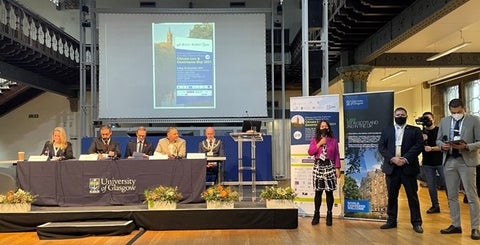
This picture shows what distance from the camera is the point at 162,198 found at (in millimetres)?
6039

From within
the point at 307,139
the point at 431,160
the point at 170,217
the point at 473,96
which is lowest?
the point at 170,217

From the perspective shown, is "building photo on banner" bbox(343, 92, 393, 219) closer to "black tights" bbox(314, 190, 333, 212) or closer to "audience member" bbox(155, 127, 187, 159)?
"black tights" bbox(314, 190, 333, 212)

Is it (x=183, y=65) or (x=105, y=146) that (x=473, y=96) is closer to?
(x=183, y=65)

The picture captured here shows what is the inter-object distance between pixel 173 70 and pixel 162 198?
19.7 feet

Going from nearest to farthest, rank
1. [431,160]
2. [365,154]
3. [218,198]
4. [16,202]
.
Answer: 1. [16,202]
2. [218,198]
3. [365,154]
4. [431,160]

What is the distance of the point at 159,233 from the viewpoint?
19.4 feet

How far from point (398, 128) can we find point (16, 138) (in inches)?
599

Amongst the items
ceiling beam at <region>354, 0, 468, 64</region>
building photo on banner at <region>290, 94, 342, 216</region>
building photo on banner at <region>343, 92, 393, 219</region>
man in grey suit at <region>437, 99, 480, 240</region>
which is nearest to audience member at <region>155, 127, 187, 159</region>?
building photo on banner at <region>290, 94, 342, 216</region>

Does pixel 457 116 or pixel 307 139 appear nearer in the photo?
pixel 457 116

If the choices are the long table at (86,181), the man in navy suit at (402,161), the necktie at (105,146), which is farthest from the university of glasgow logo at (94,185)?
the man in navy suit at (402,161)

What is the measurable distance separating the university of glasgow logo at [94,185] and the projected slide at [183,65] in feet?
17.6

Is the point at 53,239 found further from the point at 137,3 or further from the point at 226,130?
the point at 137,3

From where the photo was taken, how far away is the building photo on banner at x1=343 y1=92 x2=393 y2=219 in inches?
259

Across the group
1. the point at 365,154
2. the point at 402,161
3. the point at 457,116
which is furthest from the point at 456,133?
the point at 365,154
